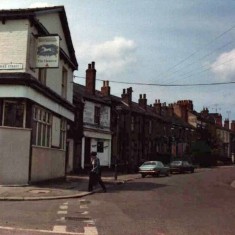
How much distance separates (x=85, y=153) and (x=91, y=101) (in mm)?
5279

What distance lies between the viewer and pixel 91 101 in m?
45.8

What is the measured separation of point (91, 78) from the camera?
47.4 metres

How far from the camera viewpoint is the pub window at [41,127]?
2319 cm

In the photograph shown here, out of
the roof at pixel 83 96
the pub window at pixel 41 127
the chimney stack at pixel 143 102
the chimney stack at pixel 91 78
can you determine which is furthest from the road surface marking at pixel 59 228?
the chimney stack at pixel 143 102

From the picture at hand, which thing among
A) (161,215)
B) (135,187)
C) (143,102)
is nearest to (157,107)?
(143,102)

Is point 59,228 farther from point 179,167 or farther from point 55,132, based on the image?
point 179,167

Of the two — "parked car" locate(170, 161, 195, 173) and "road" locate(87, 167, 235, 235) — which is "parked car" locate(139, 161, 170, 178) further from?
"road" locate(87, 167, 235, 235)

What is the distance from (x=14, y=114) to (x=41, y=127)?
2.94 m

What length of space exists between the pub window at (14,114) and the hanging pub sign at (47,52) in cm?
217

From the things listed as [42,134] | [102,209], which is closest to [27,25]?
[42,134]

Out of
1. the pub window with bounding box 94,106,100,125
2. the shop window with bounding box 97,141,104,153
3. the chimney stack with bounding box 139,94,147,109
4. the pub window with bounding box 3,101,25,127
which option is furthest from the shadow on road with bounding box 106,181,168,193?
the chimney stack with bounding box 139,94,147,109

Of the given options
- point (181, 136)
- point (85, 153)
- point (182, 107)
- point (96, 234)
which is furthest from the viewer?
point (182, 107)

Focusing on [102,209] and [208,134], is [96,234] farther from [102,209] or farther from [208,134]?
[208,134]

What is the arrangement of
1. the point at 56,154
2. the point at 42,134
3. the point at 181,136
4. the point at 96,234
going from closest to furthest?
1. the point at 96,234
2. the point at 42,134
3. the point at 56,154
4. the point at 181,136
